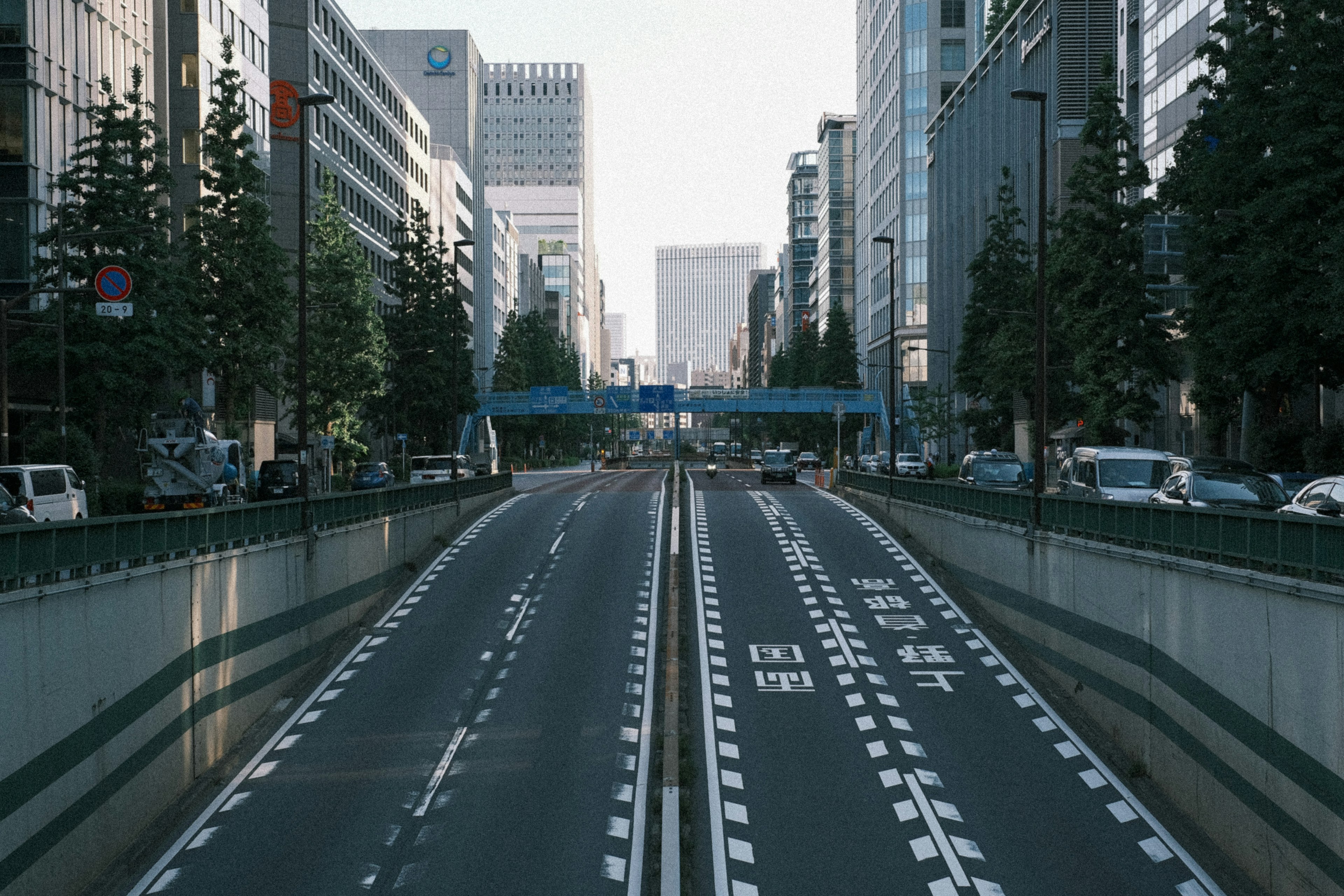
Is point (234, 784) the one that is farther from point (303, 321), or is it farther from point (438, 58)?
point (438, 58)

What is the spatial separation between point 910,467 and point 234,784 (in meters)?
59.8

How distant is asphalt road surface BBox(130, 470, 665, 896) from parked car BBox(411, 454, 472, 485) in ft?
108

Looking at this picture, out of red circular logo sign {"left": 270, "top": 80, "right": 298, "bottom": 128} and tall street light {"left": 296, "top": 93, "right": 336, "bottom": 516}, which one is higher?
red circular logo sign {"left": 270, "top": 80, "right": 298, "bottom": 128}

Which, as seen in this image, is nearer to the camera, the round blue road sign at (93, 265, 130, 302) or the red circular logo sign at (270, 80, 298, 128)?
the round blue road sign at (93, 265, 130, 302)

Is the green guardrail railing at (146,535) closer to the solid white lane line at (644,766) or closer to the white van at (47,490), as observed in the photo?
the white van at (47,490)

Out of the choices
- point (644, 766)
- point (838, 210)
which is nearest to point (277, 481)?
point (644, 766)

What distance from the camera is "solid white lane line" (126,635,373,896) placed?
585 inches

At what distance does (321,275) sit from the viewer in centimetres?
6206

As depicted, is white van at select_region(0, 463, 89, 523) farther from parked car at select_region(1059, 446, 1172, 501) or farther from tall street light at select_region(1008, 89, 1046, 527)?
parked car at select_region(1059, 446, 1172, 501)

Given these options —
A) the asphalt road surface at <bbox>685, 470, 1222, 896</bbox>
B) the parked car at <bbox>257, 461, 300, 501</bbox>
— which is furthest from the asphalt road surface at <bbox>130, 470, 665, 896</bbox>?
the parked car at <bbox>257, 461, 300, 501</bbox>

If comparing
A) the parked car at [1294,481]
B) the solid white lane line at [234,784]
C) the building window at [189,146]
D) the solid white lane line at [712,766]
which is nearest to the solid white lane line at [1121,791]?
the solid white lane line at [712,766]

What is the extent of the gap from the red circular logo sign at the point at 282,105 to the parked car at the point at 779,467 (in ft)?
118

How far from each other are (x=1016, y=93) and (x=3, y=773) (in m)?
23.3

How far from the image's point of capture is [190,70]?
60.4 metres
